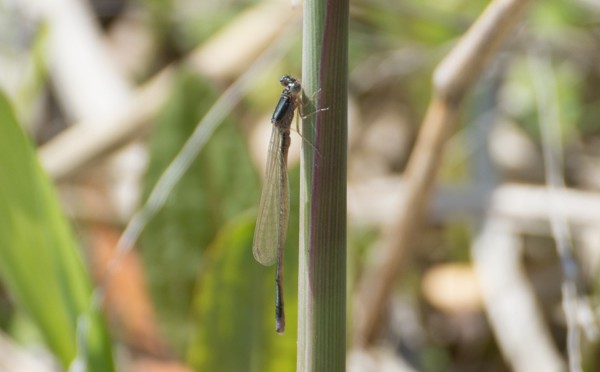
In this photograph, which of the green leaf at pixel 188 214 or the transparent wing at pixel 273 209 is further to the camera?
the green leaf at pixel 188 214

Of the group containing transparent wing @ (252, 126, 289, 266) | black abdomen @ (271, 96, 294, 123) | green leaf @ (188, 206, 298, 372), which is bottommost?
green leaf @ (188, 206, 298, 372)

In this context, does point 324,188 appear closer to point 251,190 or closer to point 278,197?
point 278,197

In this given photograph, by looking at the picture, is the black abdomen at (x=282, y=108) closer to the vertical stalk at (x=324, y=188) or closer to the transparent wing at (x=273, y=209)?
the transparent wing at (x=273, y=209)

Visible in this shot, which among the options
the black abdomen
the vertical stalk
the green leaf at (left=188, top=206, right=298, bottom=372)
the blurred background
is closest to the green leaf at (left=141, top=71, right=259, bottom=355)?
the blurred background

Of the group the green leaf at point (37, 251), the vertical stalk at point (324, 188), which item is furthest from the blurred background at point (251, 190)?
the vertical stalk at point (324, 188)

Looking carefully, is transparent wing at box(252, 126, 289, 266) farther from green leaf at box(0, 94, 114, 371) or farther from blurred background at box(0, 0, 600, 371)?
green leaf at box(0, 94, 114, 371)

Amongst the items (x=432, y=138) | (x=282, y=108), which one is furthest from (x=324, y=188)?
(x=432, y=138)
